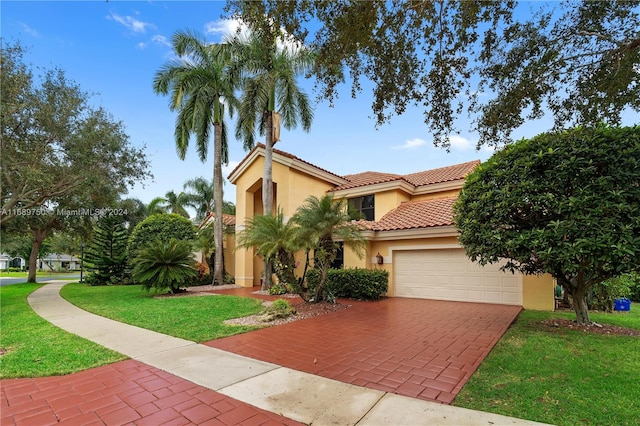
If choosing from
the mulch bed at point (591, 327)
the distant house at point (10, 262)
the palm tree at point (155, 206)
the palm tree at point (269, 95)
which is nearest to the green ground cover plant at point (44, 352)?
the palm tree at point (269, 95)

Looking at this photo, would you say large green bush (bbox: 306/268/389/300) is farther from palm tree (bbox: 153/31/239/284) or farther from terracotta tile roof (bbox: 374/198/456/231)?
palm tree (bbox: 153/31/239/284)

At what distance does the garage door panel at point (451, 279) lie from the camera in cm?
1181

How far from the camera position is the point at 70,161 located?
11.1 meters

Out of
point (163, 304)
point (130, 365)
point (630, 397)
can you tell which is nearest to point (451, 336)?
point (630, 397)

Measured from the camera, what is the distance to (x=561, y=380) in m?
4.73

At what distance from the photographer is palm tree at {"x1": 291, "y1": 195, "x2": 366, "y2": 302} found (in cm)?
Result: 1070

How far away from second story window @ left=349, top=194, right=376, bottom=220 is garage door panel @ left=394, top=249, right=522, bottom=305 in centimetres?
312

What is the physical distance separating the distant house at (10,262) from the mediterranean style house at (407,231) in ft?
218

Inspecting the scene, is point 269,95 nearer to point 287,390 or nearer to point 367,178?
point 367,178

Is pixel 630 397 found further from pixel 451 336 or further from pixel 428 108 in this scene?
pixel 428 108

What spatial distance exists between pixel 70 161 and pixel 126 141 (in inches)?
75.8

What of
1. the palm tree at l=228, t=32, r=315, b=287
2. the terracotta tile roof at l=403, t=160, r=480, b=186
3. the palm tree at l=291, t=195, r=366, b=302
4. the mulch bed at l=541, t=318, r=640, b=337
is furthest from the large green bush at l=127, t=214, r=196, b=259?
the mulch bed at l=541, t=318, r=640, b=337

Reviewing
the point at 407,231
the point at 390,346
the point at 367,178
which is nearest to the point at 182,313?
the point at 390,346

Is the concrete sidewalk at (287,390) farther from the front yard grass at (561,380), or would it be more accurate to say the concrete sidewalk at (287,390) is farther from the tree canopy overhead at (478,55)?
the tree canopy overhead at (478,55)
